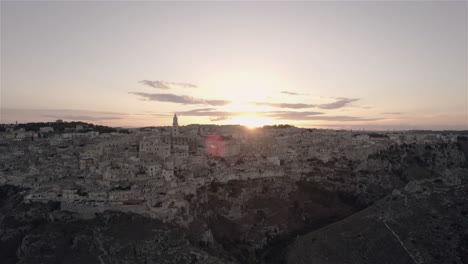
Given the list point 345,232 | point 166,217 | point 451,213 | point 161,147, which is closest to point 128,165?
point 161,147

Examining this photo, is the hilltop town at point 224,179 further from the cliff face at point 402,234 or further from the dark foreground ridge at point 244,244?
the cliff face at point 402,234

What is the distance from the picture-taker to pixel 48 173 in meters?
46.3

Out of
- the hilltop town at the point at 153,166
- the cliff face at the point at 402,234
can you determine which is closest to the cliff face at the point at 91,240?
the hilltop town at the point at 153,166

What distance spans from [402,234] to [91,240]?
27864 millimetres

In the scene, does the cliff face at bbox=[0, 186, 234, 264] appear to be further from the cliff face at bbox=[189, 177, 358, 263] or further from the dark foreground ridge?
the cliff face at bbox=[189, 177, 358, 263]

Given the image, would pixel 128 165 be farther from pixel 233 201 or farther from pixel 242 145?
pixel 242 145

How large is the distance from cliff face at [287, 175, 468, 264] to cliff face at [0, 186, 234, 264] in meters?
10.1

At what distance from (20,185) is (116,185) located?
13705mm

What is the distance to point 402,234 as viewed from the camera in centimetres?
3494

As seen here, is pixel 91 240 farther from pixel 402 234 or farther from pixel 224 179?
pixel 402 234

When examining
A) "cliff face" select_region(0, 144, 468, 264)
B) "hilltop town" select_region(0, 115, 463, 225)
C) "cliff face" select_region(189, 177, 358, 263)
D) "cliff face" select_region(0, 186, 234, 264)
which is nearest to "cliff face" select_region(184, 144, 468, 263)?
"cliff face" select_region(189, 177, 358, 263)

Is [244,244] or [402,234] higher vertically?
[402,234]

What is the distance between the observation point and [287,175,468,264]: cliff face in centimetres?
3278

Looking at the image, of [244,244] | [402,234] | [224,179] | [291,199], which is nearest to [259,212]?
[224,179]
